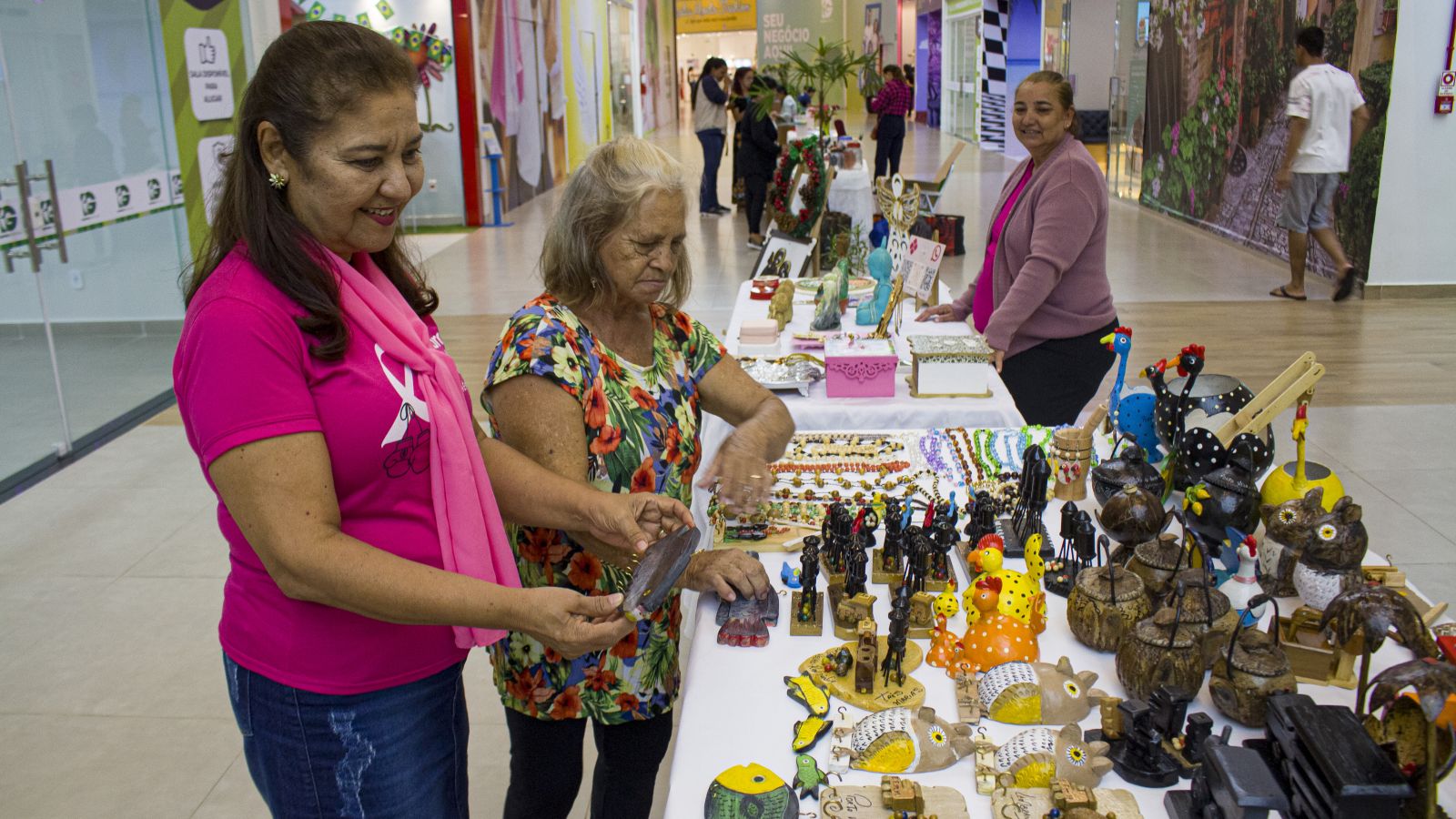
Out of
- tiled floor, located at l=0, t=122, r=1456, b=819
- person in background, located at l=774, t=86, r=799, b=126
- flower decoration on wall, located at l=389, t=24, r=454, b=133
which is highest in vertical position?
flower decoration on wall, located at l=389, t=24, r=454, b=133

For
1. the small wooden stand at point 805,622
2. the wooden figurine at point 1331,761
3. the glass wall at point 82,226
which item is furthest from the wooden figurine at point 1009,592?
the glass wall at point 82,226

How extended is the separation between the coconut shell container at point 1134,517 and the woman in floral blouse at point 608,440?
0.61 metres

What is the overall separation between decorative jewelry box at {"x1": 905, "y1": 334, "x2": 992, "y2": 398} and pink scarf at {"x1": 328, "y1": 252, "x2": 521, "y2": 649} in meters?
1.89

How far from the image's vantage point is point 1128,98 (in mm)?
12719

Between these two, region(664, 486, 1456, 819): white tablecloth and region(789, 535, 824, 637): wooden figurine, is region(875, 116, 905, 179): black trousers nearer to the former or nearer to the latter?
region(789, 535, 824, 637): wooden figurine

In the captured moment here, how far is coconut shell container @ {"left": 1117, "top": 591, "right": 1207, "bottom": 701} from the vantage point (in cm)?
156

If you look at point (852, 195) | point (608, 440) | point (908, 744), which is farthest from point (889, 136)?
point (908, 744)

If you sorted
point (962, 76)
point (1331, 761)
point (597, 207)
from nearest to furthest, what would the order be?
point (1331, 761), point (597, 207), point (962, 76)

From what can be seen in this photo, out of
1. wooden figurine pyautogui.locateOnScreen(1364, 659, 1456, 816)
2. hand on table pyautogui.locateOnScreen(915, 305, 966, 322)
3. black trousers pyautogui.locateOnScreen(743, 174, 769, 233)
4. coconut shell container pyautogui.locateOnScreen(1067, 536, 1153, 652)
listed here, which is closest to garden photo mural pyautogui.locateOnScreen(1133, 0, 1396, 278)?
black trousers pyautogui.locateOnScreen(743, 174, 769, 233)

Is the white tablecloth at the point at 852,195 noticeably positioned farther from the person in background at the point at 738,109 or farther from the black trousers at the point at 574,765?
the black trousers at the point at 574,765

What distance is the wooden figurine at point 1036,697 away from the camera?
1594mm

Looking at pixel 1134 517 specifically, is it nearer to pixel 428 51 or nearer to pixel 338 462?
pixel 338 462

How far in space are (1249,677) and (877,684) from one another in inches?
21.1

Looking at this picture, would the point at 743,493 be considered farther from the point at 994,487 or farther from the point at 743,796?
the point at 994,487
